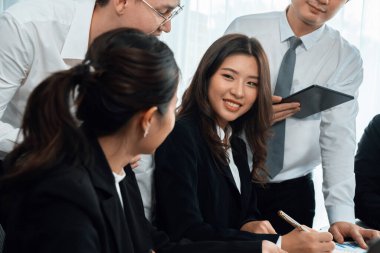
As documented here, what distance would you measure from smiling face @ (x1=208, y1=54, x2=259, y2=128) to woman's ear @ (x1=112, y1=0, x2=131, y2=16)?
373 mm

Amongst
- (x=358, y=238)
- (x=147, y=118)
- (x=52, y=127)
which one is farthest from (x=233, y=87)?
(x=52, y=127)

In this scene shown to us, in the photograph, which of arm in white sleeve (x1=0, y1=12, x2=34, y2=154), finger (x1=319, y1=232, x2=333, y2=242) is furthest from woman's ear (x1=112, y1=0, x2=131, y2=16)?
finger (x1=319, y1=232, x2=333, y2=242)

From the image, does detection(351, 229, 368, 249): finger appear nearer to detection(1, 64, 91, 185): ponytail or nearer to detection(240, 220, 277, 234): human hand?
detection(240, 220, 277, 234): human hand

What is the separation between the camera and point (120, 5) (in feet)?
5.50

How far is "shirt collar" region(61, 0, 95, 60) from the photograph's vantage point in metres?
1.70

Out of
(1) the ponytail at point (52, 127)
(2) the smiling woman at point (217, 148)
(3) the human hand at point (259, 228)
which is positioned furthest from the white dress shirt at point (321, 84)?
(1) the ponytail at point (52, 127)

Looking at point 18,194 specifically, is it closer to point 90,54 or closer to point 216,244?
point 90,54

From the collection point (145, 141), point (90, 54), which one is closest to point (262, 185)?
point (145, 141)

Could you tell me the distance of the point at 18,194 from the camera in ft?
3.65

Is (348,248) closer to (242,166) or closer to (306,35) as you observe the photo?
(242,166)

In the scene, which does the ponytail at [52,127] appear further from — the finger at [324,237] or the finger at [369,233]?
the finger at [369,233]

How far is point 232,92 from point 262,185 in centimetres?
40

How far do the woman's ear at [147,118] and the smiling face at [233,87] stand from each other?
0.69 m

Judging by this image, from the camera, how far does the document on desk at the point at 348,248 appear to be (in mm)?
1606
